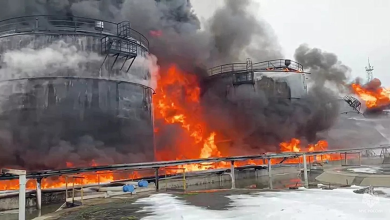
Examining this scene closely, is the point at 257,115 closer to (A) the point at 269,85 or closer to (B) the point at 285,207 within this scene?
(A) the point at 269,85

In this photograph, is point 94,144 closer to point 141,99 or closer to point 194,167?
point 141,99

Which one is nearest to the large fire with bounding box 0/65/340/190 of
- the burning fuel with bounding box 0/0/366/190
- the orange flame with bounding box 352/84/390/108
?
the burning fuel with bounding box 0/0/366/190

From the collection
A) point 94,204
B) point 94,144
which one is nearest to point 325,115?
point 94,144

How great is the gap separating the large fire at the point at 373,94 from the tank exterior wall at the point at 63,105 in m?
45.8

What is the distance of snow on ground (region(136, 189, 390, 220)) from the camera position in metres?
8.33

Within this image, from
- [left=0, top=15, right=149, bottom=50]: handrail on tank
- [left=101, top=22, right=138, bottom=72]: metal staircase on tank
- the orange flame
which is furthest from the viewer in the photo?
the orange flame

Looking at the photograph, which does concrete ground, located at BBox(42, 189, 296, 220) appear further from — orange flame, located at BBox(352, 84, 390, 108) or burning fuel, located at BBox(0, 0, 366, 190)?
orange flame, located at BBox(352, 84, 390, 108)

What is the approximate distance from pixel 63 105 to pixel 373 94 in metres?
51.0

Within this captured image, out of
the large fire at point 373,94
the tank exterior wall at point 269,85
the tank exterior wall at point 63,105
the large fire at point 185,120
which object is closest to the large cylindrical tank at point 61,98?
the tank exterior wall at point 63,105

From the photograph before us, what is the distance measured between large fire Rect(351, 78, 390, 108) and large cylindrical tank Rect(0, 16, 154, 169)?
1799 inches

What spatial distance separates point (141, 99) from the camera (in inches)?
919

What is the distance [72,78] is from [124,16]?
1036 cm

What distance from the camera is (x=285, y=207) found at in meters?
9.45

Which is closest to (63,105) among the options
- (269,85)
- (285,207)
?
(285,207)
